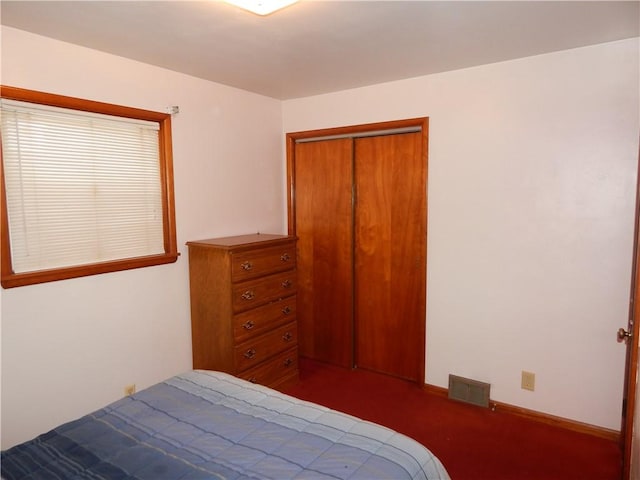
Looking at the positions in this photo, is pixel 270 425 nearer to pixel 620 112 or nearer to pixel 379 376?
pixel 379 376

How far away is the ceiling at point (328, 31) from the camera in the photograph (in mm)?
1857

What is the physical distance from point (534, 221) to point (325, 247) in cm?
169

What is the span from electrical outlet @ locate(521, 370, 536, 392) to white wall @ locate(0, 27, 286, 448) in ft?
7.54

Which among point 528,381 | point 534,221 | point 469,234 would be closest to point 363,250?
point 469,234

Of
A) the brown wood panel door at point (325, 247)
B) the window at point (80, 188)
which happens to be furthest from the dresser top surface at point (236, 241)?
the brown wood panel door at point (325, 247)

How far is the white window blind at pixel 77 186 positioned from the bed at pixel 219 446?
1.04 metres

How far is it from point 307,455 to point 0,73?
2.26 metres

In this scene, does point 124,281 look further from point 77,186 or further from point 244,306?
point 244,306

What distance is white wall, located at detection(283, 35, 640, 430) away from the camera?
94.5 inches

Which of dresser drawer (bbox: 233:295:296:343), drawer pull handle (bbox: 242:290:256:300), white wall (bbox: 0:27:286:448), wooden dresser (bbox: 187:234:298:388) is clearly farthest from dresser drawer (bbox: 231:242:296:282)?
white wall (bbox: 0:27:286:448)

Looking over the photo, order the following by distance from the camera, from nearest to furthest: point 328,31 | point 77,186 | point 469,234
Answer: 1. point 328,31
2. point 77,186
3. point 469,234

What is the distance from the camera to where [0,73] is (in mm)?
1994

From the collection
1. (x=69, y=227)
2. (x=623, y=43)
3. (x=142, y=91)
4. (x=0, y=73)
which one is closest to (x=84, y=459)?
(x=69, y=227)

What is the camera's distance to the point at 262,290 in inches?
115
